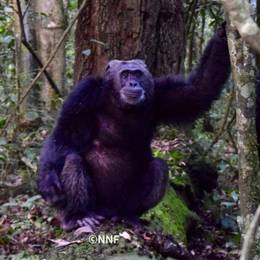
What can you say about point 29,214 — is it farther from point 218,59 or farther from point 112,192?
point 218,59

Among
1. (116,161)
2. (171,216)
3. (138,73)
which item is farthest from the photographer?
(171,216)

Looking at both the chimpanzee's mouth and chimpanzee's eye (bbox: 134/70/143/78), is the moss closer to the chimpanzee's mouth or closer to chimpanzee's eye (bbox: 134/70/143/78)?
the chimpanzee's mouth

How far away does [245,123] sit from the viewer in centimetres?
374

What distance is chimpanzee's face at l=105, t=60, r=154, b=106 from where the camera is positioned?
16.6 feet

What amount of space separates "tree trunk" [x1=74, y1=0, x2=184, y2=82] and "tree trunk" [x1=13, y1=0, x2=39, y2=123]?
2.83 feet

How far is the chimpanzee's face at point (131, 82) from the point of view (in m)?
5.05

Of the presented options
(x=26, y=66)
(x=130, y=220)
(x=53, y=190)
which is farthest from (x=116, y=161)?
(x=26, y=66)

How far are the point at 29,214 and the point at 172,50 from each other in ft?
8.85

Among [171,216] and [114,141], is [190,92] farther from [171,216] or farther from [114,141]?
[171,216]

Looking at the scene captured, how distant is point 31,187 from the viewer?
7203 millimetres

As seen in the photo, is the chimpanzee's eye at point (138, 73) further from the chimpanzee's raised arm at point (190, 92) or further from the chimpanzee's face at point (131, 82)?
the chimpanzee's raised arm at point (190, 92)

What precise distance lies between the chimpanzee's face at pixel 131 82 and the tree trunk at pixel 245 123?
138 cm

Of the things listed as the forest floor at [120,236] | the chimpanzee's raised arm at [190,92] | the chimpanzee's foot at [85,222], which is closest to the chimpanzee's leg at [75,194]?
the chimpanzee's foot at [85,222]

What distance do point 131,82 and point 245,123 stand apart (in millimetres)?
1541
